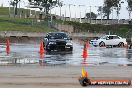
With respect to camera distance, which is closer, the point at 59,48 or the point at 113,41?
the point at 59,48

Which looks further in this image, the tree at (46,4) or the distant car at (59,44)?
the tree at (46,4)

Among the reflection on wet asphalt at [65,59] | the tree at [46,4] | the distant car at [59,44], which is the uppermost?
the tree at [46,4]

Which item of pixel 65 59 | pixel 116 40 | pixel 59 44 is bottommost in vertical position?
pixel 116 40

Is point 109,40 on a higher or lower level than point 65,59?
lower

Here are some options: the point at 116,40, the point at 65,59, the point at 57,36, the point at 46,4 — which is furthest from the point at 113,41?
the point at 46,4

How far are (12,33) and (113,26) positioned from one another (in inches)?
1264

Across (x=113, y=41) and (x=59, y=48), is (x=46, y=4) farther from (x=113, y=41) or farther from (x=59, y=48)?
(x=59, y=48)

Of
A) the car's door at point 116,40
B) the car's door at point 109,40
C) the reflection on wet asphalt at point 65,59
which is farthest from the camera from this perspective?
the car's door at point 109,40

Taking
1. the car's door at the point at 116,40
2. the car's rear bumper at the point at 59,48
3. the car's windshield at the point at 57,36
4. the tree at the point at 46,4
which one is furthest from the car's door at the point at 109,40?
the tree at the point at 46,4

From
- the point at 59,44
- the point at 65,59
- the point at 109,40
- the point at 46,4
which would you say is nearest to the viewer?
the point at 65,59

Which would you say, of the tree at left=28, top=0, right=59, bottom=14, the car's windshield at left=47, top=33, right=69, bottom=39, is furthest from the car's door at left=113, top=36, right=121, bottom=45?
the tree at left=28, top=0, right=59, bottom=14

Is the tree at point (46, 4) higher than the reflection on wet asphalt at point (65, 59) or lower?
higher

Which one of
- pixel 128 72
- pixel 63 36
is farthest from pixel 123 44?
pixel 128 72

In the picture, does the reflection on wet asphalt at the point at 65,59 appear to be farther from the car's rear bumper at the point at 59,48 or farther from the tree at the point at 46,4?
the tree at the point at 46,4
